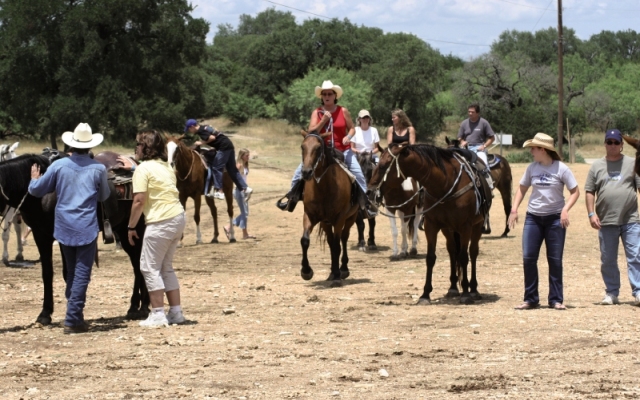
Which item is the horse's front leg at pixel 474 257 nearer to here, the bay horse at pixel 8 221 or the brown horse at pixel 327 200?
the brown horse at pixel 327 200

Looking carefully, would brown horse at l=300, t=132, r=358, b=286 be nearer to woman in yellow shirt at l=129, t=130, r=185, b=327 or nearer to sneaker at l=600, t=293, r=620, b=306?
woman in yellow shirt at l=129, t=130, r=185, b=327

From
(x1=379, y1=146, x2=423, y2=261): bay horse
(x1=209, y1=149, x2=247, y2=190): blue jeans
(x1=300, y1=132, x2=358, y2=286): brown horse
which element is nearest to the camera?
(x1=300, y1=132, x2=358, y2=286): brown horse

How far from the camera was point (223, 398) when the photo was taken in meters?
7.21

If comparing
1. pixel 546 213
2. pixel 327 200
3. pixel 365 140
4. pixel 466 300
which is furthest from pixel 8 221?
pixel 546 213

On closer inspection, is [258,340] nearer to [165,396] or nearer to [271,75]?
[165,396]

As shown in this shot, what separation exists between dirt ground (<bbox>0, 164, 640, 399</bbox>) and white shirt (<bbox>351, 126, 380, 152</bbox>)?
3.21 m

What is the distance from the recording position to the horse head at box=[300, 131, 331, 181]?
1355 cm

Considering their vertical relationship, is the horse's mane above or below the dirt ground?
above

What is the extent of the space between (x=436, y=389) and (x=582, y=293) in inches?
246

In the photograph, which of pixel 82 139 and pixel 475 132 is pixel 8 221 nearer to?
pixel 82 139

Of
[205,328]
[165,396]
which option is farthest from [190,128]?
[165,396]

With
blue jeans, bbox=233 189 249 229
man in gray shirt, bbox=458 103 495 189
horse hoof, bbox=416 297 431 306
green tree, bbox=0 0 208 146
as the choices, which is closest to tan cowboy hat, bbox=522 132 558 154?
horse hoof, bbox=416 297 431 306

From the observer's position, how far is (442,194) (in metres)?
12.1

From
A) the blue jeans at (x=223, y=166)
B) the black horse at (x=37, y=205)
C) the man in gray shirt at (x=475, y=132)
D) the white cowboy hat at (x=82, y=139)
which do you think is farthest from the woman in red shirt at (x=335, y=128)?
the blue jeans at (x=223, y=166)
